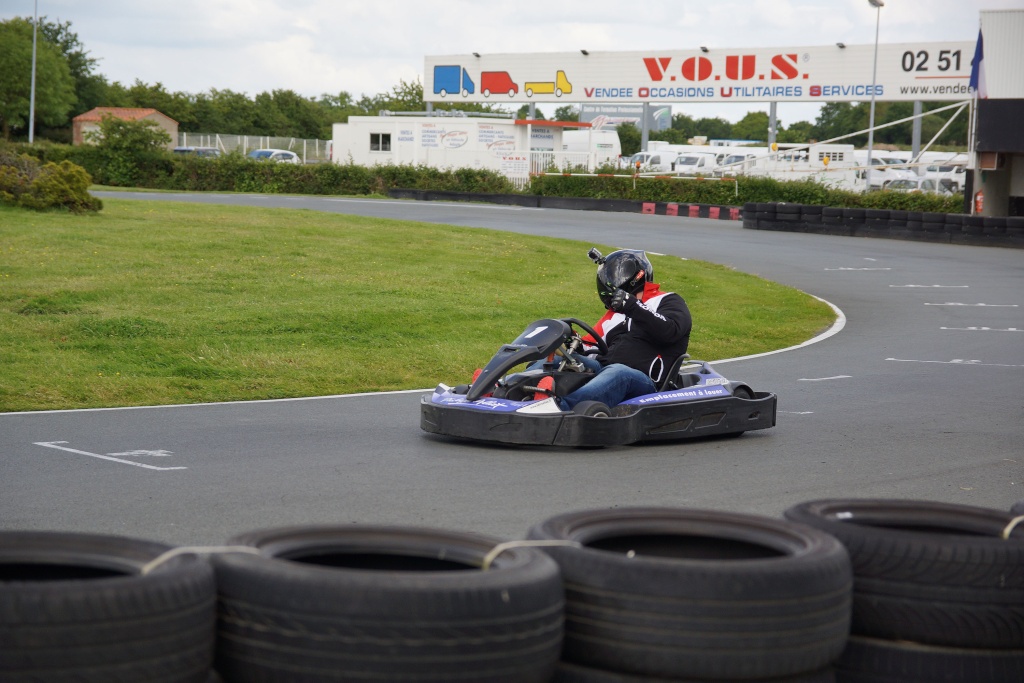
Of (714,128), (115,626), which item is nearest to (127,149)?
(115,626)

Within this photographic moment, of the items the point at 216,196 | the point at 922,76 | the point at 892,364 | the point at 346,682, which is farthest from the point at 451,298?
the point at 922,76

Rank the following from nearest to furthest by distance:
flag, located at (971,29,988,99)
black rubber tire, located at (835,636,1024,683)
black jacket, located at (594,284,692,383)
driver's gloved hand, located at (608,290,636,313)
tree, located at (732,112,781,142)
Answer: black rubber tire, located at (835,636,1024,683) → driver's gloved hand, located at (608,290,636,313) → black jacket, located at (594,284,692,383) → flag, located at (971,29,988,99) → tree, located at (732,112,781,142)

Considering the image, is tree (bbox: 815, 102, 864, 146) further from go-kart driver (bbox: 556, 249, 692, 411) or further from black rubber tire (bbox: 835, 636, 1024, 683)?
black rubber tire (bbox: 835, 636, 1024, 683)

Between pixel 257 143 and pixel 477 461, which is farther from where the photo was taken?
pixel 257 143

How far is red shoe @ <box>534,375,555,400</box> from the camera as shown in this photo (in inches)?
297

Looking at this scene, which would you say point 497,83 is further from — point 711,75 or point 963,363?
point 963,363

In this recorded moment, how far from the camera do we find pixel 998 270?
71.4ft

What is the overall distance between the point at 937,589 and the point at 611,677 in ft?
3.34

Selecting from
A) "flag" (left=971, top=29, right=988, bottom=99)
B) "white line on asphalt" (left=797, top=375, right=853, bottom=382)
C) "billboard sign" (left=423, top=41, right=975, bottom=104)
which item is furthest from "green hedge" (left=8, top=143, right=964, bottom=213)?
"white line on asphalt" (left=797, top=375, right=853, bottom=382)

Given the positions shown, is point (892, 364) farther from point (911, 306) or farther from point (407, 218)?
point (407, 218)

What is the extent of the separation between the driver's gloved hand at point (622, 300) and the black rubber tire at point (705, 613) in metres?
4.42

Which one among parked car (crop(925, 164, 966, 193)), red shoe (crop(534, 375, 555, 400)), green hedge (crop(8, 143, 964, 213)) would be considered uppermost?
parked car (crop(925, 164, 966, 193))

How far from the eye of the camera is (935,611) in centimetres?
342

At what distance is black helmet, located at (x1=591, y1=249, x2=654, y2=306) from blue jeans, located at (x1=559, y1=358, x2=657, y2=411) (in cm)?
55
